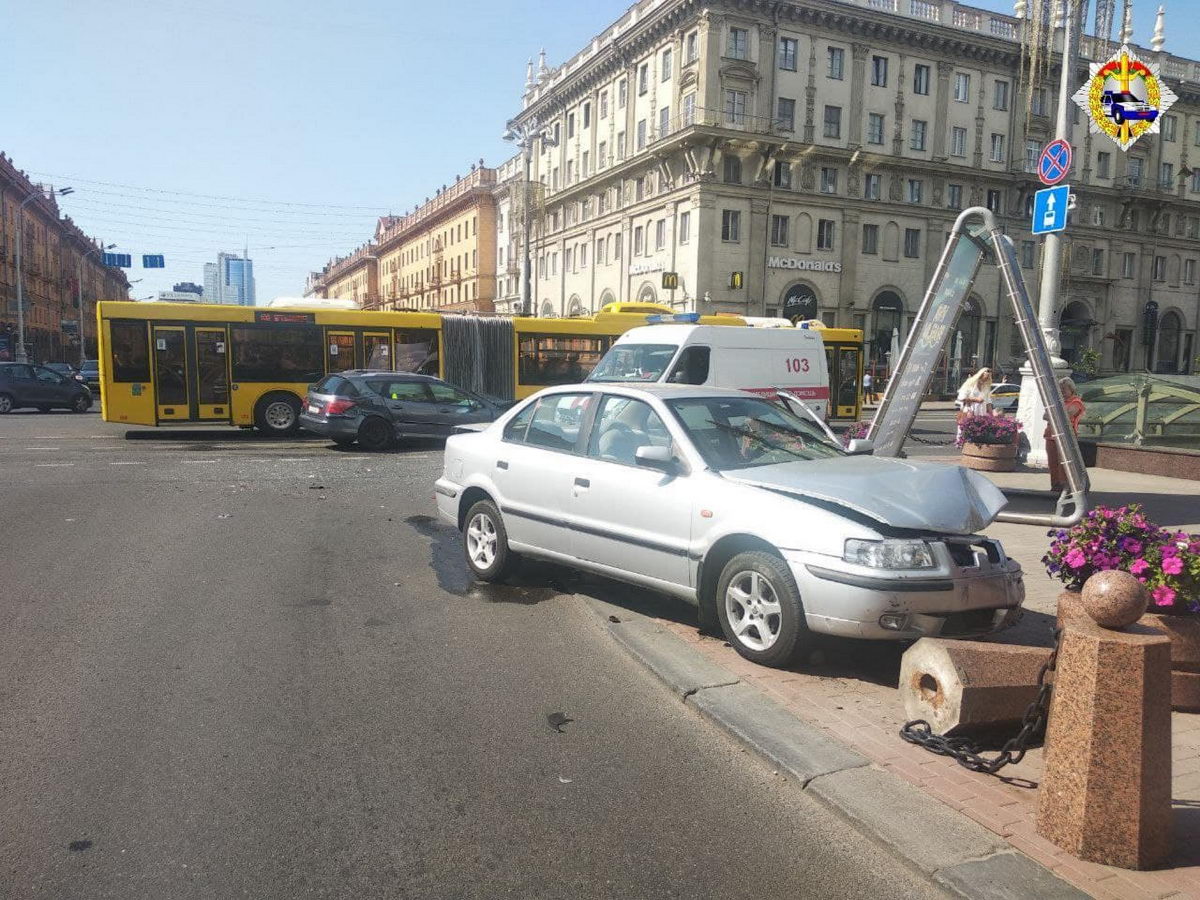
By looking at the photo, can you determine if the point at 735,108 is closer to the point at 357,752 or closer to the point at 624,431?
the point at 624,431

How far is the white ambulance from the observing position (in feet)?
50.0

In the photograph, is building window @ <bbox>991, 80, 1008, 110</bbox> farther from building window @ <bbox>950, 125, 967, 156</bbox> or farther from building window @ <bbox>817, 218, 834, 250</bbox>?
building window @ <bbox>817, 218, 834, 250</bbox>

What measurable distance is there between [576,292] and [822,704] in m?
58.0

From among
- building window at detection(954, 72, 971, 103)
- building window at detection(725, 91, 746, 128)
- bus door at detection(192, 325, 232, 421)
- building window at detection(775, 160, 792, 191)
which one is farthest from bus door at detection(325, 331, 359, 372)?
building window at detection(954, 72, 971, 103)

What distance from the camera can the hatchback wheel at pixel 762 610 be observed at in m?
4.96

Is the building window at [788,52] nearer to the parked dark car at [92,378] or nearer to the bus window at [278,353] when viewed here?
the parked dark car at [92,378]

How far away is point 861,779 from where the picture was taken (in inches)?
148

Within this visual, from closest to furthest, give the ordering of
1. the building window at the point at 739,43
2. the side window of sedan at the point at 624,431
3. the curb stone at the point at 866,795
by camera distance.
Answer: the curb stone at the point at 866,795
the side window of sedan at the point at 624,431
the building window at the point at 739,43

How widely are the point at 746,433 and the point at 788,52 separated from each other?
4781 cm

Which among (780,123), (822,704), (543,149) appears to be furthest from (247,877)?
(543,149)

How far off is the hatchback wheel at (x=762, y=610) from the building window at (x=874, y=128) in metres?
50.9

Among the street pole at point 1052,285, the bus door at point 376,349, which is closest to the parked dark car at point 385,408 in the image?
the bus door at point 376,349

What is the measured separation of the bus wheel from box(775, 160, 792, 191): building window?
35.5 m

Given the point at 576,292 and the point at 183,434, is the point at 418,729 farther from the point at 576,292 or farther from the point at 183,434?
the point at 576,292
